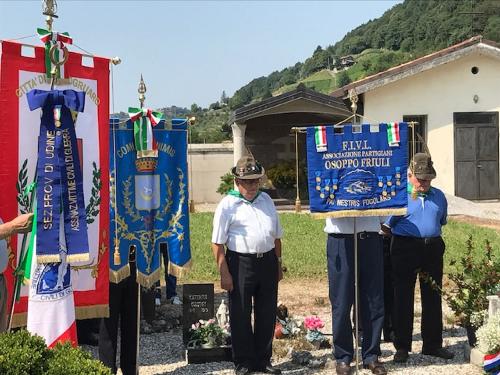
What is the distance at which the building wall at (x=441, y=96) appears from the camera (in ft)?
61.5

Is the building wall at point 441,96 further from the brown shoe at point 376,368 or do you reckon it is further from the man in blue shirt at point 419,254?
the brown shoe at point 376,368

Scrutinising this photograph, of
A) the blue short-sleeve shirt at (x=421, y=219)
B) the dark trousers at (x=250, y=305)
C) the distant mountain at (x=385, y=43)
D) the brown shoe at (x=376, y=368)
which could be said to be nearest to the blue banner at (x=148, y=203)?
the dark trousers at (x=250, y=305)

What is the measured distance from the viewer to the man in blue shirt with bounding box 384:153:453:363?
5848mm

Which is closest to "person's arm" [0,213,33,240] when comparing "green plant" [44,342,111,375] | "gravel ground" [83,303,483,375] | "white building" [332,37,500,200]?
"green plant" [44,342,111,375]

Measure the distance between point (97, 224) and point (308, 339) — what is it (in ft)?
8.36

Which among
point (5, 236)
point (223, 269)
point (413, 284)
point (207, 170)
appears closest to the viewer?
point (5, 236)

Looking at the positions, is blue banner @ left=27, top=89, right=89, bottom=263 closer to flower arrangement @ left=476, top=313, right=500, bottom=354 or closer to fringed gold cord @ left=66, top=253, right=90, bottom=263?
fringed gold cord @ left=66, top=253, right=90, bottom=263

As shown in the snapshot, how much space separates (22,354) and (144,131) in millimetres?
2526

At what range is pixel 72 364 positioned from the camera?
3.49 m

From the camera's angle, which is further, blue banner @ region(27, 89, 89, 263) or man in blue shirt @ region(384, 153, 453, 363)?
man in blue shirt @ region(384, 153, 453, 363)

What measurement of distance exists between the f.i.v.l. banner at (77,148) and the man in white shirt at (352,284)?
6.44 ft

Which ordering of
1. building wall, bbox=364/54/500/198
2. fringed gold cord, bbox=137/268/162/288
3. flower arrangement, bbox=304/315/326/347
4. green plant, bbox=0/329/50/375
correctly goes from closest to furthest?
green plant, bbox=0/329/50/375 < fringed gold cord, bbox=137/268/162/288 < flower arrangement, bbox=304/315/326/347 < building wall, bbox=364/54/500/198

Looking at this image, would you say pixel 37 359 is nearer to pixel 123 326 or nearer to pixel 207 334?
pixel 123 326

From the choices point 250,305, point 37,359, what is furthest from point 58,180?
point 250,305
